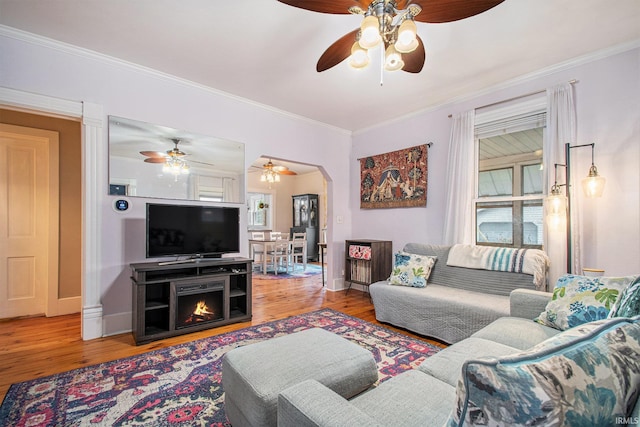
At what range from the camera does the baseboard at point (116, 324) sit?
111 inches

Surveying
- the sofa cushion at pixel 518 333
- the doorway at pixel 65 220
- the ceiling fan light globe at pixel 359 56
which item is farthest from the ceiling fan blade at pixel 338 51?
the doorway at pixel 65 220

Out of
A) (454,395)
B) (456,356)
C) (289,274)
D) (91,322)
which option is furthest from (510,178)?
(91,322)

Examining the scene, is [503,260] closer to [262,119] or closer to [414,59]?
[414,59]

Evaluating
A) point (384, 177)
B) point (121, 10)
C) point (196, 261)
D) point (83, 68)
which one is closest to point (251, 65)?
point (121, 10)

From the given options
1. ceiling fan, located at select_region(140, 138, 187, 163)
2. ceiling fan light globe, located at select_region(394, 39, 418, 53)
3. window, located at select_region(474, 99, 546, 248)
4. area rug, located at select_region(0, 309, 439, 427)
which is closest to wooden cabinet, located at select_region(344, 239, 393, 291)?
window, located at select_region(474, 99, 546, 248)

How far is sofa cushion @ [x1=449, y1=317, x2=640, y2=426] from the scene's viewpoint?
52 centimetres

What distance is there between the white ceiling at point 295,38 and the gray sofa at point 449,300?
2.04 m

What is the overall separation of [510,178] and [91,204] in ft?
14.6

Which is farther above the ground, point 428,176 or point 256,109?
point 256,109

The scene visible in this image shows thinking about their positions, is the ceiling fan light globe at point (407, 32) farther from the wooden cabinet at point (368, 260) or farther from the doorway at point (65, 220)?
the doorway at point (65, 220)

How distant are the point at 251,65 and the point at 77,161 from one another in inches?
106

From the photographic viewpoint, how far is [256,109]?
12.8ft

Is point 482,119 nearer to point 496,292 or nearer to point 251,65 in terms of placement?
point 496,292

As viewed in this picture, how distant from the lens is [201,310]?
120 inches
